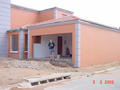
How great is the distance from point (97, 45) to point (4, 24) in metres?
10.3

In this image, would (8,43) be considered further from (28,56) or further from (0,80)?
(0,80)

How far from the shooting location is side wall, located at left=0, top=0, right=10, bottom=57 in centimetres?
1670

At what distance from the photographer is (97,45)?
12.9 metres

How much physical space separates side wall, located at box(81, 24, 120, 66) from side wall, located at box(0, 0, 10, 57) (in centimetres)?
956

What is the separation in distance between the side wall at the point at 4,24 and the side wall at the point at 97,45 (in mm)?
9564

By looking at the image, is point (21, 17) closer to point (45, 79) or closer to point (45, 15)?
point (45, 15)

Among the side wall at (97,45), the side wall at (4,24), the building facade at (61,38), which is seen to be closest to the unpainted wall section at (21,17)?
the building facade at (61,38)

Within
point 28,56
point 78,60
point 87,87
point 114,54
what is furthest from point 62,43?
point 87,87

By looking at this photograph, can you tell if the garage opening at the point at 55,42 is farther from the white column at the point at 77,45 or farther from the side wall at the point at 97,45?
the white column at the point at 77,45

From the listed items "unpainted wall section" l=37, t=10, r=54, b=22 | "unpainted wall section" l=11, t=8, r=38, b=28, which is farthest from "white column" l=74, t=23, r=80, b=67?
"unpainted wall section" l=37, t=10, r=54, b=22

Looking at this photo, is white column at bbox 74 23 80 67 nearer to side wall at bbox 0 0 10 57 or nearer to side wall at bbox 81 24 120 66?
side wall at bbox 81 24 120 66

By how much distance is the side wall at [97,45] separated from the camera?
1156cm

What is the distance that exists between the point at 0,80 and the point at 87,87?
385cm

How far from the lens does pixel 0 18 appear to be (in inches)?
653
